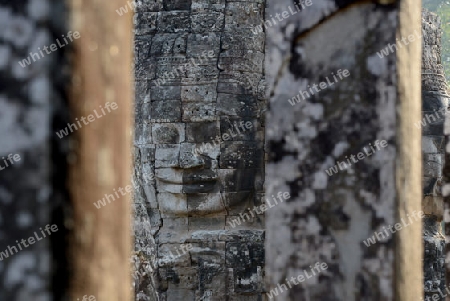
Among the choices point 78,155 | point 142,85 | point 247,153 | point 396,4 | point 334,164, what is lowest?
point 78,155

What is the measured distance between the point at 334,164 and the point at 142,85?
32.0ft

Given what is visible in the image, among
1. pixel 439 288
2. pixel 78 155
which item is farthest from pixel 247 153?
pixel 78 155

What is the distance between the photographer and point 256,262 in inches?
432

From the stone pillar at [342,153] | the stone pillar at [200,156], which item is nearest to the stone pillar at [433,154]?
the stone pillar at [200,156]

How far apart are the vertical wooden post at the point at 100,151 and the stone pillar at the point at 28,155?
3 cm

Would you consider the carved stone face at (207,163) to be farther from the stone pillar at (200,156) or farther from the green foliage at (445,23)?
the green foliage at (445,23)

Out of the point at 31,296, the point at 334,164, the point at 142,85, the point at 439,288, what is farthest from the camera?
the point at 142,85

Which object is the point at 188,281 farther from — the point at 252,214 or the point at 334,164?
the point at 334,164

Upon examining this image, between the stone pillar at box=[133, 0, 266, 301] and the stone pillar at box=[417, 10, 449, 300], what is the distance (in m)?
2.44

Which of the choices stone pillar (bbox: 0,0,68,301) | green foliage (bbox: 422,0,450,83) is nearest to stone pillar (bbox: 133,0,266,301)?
stone pillar (bbox: 0,0,68,301)

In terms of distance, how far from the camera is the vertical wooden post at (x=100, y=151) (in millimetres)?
1015

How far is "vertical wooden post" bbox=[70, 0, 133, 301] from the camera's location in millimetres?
1015

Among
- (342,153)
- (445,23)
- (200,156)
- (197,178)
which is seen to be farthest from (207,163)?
(445,23)

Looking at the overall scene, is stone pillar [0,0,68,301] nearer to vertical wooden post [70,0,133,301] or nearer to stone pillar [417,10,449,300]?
vertical wooden post [70,0,133,301]
